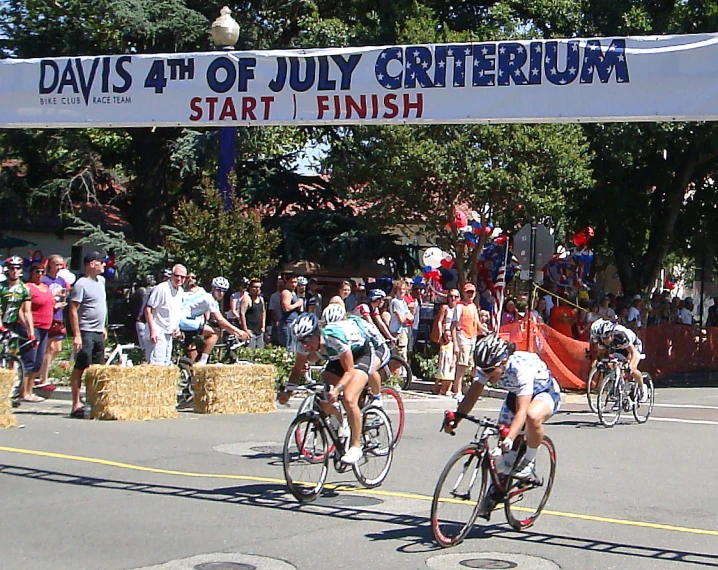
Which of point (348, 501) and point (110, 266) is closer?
point (348, 501)

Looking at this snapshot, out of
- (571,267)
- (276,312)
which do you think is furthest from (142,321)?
(571,267)

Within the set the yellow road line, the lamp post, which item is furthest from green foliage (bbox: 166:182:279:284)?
the yellow road line

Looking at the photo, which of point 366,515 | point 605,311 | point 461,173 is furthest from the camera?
point 605,311

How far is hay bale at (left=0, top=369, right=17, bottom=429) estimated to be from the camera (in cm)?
1229

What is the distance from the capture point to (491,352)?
763 centimetres

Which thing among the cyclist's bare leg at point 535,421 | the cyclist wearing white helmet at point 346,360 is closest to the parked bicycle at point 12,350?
the cyclist wearing white helmet at point 346,360

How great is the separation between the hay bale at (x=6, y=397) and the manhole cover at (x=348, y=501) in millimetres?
4881

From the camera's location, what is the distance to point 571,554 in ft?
24.5

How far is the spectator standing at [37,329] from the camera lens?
14.7m

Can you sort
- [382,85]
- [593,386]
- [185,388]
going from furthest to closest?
[593,386]
[185,388]
[382,85]

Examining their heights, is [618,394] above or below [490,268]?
below

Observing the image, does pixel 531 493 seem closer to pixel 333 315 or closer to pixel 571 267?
pixel 333 315

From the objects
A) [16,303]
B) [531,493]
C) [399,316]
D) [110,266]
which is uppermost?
[110,266]

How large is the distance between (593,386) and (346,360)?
8.13 meters
